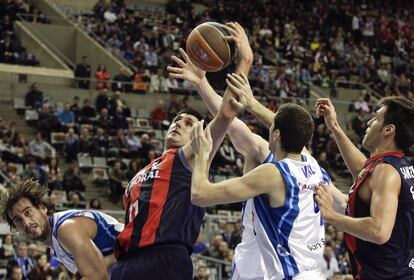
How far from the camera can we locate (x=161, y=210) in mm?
5043

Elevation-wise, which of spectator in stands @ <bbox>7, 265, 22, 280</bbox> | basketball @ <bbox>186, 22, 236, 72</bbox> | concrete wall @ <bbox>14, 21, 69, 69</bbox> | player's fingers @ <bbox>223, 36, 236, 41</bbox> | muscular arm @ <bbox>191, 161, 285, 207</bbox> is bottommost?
spectator in stands @ <bbox>7, 265, 22, 280</bbox>

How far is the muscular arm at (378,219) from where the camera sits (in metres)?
4.52

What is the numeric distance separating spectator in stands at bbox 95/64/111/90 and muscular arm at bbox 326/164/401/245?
1518 cm

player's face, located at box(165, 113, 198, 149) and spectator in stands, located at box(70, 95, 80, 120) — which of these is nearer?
player's face, located at box(165, 113, 198, 149)

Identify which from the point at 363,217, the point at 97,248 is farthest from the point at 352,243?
the point at 97,248

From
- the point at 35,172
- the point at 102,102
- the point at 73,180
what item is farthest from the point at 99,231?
the point at 102,102

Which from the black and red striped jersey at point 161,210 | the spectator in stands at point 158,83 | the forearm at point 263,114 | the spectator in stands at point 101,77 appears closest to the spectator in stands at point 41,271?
the black and red striped jersey at point 161,210

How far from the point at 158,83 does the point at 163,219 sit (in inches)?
608

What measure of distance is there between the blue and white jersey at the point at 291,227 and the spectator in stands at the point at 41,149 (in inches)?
457

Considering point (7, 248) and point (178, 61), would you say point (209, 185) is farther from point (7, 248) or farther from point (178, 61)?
point (7, 248)

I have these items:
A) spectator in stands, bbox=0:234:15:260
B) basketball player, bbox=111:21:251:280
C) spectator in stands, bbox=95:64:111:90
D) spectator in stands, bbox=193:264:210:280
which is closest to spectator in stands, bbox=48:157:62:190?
spectator in stands, bbox=0:234:15:260

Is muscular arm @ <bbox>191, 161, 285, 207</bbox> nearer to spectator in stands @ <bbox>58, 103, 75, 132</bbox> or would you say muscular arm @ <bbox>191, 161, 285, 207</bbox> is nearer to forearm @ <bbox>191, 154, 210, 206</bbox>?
forearm @ <bbox>191, 154, 210, 206</bbox>

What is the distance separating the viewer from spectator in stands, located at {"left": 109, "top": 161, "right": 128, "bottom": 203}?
626 inches

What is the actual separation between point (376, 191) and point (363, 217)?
0.65 ft
